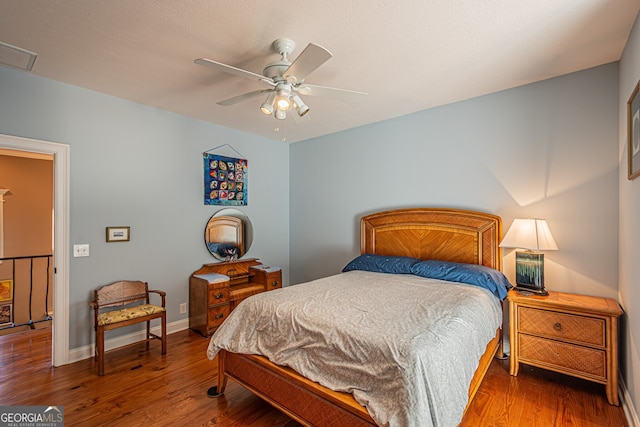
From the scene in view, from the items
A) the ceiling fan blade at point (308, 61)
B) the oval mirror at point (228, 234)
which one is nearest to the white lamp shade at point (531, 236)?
the ceiling fan blade at point (308, 61)

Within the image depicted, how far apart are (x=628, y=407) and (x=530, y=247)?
118 cm

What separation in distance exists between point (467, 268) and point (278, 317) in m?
1.87

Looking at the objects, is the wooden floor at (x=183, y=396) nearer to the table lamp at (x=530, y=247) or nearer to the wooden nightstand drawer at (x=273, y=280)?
the table lamp at (x=530, y=247)

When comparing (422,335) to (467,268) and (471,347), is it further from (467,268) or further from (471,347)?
(467,268)

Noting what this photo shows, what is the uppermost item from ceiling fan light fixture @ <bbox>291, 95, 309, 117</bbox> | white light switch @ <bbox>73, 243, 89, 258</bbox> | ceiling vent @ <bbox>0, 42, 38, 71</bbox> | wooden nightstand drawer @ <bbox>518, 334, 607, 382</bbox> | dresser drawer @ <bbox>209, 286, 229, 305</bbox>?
ceiling vent @ <bbox>0, 42, 38, 71</bbox>

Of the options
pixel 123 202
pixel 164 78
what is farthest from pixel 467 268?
pixel 123 202

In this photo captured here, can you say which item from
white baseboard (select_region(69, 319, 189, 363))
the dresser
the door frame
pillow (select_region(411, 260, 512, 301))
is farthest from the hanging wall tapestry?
pillow (select_region(411, 260, 512, 301))

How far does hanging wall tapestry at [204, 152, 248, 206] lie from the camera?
3.95m

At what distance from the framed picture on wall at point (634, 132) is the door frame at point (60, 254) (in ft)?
14.6

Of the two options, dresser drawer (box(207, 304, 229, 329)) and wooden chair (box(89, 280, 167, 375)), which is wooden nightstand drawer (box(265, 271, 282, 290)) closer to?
dresser drawer (box(207, 304, 229, 329))

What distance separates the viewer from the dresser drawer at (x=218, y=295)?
349cm

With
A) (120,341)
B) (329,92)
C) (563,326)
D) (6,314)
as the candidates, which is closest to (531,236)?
(563,326)

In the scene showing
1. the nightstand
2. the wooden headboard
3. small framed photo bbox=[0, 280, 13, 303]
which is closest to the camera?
the nightstand

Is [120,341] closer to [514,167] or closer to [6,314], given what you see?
[6,314]
